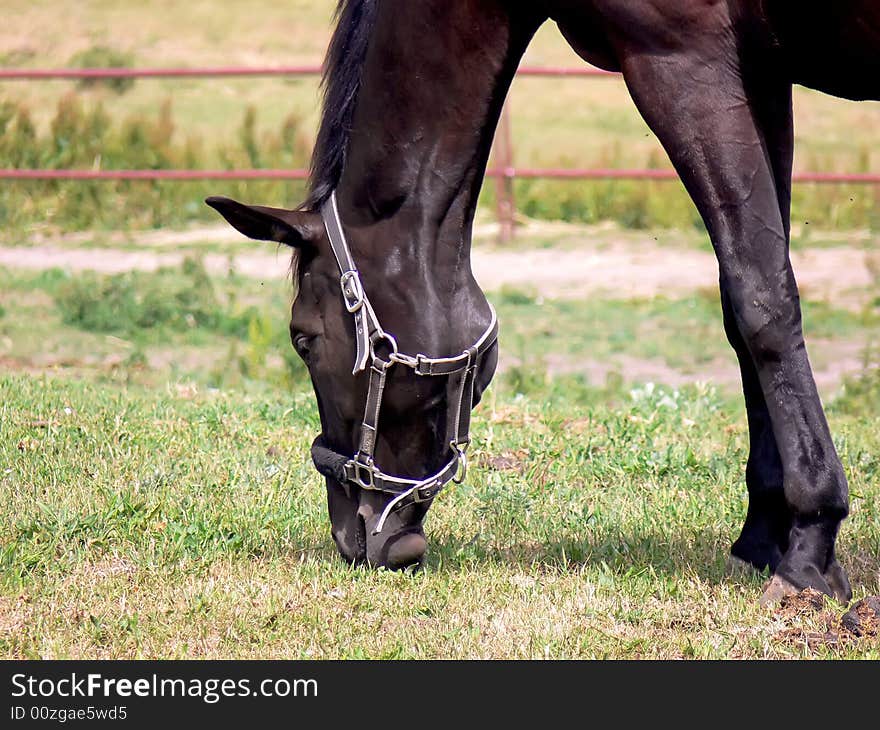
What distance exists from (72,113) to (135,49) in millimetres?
7707

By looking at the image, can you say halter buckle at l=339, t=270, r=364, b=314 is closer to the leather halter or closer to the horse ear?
the leather halter

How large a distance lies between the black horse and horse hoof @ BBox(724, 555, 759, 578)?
0.8 inches

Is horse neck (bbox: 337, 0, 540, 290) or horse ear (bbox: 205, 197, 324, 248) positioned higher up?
horse neck (bbox: 337, 0, 540, 290)

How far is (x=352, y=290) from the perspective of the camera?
3422 mm

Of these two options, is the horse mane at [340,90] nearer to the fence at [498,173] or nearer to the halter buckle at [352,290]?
the halter buckle at [352,290]

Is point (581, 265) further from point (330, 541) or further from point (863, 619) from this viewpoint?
point (863, 619)

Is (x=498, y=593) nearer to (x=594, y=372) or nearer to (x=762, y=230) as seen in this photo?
(x=762, y=230)

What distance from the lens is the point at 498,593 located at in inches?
138

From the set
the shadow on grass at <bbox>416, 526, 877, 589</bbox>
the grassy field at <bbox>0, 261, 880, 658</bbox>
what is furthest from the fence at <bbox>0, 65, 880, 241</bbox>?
the shadow on grass at <bbox>416, 526, 877, 589</bbox>

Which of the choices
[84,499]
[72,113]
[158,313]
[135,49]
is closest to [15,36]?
[135,49]

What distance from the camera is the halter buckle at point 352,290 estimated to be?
11.2 ft

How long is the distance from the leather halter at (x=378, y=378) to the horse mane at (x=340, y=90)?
65mm

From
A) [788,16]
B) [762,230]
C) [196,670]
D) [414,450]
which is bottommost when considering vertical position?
[196,670]

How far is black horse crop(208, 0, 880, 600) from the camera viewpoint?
305cm
